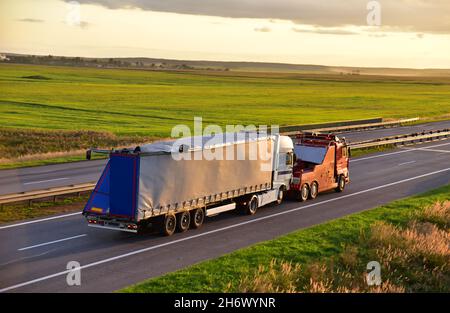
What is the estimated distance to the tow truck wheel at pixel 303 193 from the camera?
97.8ft

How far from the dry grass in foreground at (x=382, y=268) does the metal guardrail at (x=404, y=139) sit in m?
26.2

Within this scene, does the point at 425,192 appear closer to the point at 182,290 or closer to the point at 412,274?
the point at 412,274

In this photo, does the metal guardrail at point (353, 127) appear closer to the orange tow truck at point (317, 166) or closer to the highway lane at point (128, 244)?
the orange tow truck at point (317, 166)

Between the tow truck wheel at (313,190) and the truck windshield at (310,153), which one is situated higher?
the truck windshield at (310,153)

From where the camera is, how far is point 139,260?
19.5 m

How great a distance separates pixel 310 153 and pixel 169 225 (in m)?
11.3

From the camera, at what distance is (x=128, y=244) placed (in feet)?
70.6

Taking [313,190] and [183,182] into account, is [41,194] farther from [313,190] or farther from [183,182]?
[313,190]

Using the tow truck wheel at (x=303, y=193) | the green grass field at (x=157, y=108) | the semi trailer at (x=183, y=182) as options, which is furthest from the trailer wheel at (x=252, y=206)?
the green grass field at (x=157, y=108)

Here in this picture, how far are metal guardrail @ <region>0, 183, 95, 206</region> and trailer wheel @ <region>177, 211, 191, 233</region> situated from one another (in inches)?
289

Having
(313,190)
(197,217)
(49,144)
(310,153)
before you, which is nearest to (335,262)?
(197,217)

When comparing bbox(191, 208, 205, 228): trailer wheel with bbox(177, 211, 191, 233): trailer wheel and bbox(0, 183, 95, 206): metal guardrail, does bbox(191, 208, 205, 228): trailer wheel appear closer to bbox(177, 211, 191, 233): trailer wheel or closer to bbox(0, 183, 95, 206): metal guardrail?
bbox(177, 211, 191, 233): trailer wheel
